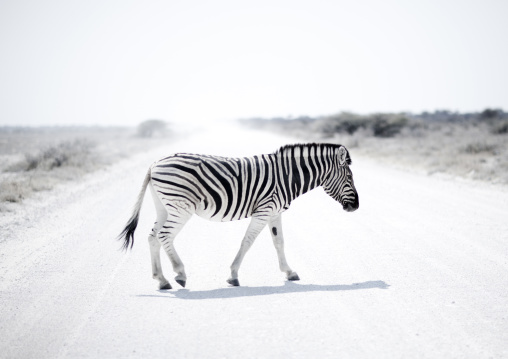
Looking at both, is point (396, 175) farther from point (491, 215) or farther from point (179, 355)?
point (179, 355)

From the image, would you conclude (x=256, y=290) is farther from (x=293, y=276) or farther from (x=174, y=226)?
(x=174, y=226)

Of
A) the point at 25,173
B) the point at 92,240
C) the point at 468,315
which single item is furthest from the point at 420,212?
the point at 25,173

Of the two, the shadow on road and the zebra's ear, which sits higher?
the zebra's ear

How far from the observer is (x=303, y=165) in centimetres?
641

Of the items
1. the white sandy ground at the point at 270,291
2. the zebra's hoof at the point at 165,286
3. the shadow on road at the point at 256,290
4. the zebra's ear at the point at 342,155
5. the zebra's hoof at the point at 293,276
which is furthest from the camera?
the zebra's ear at the point at 342,155

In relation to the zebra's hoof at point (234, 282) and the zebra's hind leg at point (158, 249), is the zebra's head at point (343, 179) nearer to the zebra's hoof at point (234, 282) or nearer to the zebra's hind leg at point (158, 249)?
the zebra's hoof at point (234, 282)

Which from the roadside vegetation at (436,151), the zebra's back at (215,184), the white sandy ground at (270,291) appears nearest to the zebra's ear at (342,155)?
the zebra's back at (215,184)

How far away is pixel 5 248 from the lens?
764cm

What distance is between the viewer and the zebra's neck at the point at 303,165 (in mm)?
6305

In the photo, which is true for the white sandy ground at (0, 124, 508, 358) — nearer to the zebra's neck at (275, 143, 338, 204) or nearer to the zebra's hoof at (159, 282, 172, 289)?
the zebra's hoof at (159, 282, 172, 289)

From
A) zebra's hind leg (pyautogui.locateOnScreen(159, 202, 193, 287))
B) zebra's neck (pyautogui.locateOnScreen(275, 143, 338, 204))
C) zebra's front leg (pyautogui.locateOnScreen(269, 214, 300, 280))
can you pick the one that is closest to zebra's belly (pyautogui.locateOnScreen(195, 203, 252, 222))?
zebra's hind leg (pyautogui.locateOnScreen(159, 202, 193, 287))

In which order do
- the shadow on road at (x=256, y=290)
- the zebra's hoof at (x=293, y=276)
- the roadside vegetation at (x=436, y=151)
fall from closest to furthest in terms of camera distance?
the shadow on road at (x=256, y=290) < the zebra's hoof at (x=293, y=276) < the roadside vegetation at (x=436, y=151)

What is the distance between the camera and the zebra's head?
21.2 ft

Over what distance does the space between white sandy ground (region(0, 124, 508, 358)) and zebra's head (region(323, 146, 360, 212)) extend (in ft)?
2.84
